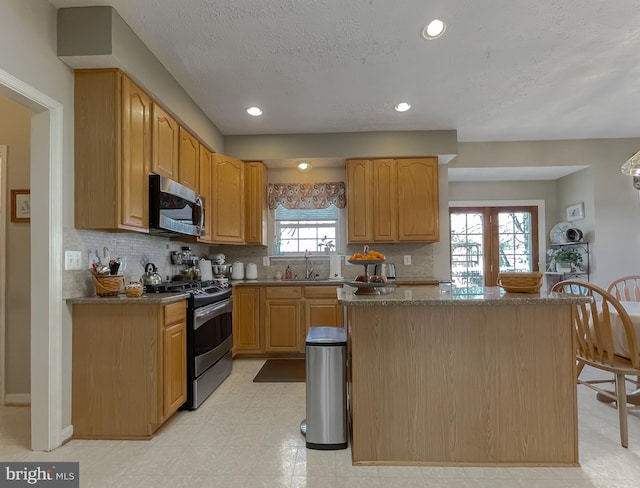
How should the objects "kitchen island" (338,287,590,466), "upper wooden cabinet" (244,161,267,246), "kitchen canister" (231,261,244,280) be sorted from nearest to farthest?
1. "kitchen island" (338,287,590,466)
2. "upper wooden cabinet" (244,161,267,246)
3. "kitchen canister" (231,261,244,280)

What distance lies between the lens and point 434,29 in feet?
7.77

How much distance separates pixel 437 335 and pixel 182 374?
70.0 inches

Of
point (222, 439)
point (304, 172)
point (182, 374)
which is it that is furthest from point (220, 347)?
point (304, 172)

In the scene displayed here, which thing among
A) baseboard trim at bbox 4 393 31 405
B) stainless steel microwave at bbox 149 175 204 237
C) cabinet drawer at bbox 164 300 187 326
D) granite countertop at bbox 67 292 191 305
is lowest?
baseboard trim at bbox 4 393 31 405

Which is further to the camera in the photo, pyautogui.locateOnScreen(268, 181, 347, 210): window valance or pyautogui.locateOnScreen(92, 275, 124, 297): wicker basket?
pyautogui.locateOnScreen(268, 181, 347, 210): window valance

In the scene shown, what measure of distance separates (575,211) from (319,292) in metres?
3.69

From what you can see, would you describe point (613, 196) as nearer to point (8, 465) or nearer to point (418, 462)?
point (418, 462)

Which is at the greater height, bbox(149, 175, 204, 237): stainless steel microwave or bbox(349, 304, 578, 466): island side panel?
bbox(149, 175, 204, 237): stainless steel microwave

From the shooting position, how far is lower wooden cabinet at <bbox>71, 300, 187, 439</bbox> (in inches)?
89.3

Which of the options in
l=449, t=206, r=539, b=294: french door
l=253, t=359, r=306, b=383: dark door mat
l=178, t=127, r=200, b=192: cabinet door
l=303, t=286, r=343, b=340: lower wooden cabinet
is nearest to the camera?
l=178, t=127, r=200, b=192: cabinet door

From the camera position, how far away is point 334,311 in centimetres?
411

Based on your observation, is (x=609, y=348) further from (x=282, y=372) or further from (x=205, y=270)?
(x=205, y=270)

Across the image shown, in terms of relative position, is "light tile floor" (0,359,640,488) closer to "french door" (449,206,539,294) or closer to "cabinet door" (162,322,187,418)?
"cabinet door" (162,322,187,418)

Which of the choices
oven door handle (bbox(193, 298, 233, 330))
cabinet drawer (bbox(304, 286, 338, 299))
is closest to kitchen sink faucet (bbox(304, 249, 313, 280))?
cabinet drawer (bbox(304, 286, 338, 299))
